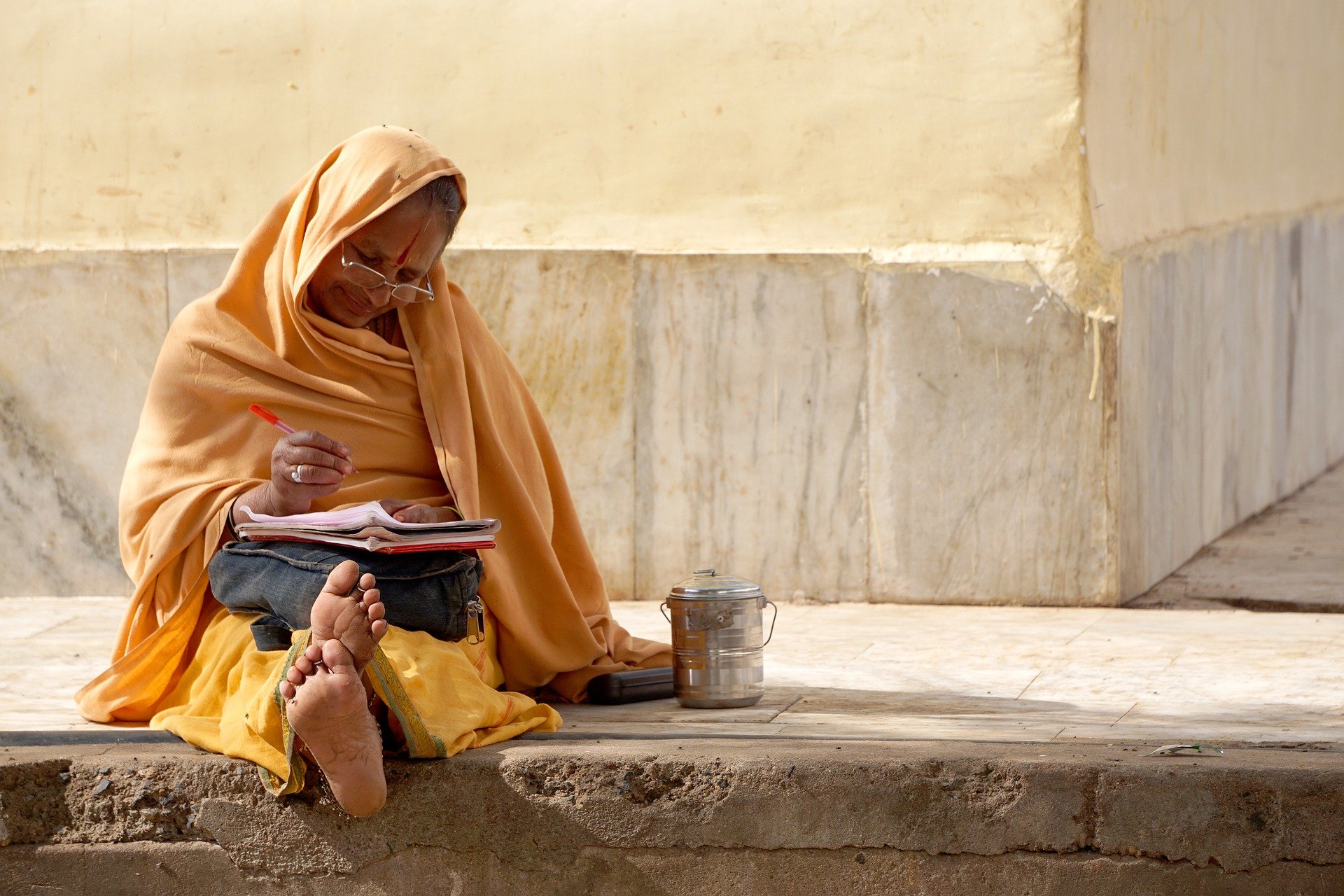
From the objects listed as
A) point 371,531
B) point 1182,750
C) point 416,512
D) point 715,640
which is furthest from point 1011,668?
point 371,531

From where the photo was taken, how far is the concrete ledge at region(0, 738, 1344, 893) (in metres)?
3.46

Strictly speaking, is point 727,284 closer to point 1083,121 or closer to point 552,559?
point 1083,121

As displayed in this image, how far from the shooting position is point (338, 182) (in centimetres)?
396

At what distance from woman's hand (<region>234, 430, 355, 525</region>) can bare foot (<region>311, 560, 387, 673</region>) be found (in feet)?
1.35

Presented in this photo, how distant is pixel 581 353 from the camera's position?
19.4 ft

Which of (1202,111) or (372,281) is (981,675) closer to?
(372,281)

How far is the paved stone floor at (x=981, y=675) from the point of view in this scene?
390 centimetres

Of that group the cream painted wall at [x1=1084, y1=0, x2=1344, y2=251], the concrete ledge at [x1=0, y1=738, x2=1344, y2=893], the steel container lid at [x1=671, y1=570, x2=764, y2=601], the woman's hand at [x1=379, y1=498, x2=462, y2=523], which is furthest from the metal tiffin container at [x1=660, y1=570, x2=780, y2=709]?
the cream painted wall at [x1=1084, y1=0, x2=1344, y2=251]

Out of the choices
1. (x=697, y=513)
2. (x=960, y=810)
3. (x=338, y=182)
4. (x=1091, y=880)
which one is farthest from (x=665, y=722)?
(x=697, y=513)

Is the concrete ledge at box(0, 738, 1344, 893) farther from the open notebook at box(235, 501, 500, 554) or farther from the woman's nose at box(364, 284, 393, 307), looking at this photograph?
the woman's nose at box(364, 284, 393, 307)

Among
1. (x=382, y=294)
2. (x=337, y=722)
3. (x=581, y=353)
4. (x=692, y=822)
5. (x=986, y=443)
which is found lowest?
(x=692, y=822)

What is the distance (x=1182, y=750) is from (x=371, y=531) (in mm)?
1713

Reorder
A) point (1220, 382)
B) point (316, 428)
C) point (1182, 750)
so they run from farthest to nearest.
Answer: point (1220, 382), point (316, 428), point (1182, 750)

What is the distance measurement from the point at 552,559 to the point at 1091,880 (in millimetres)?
1462
